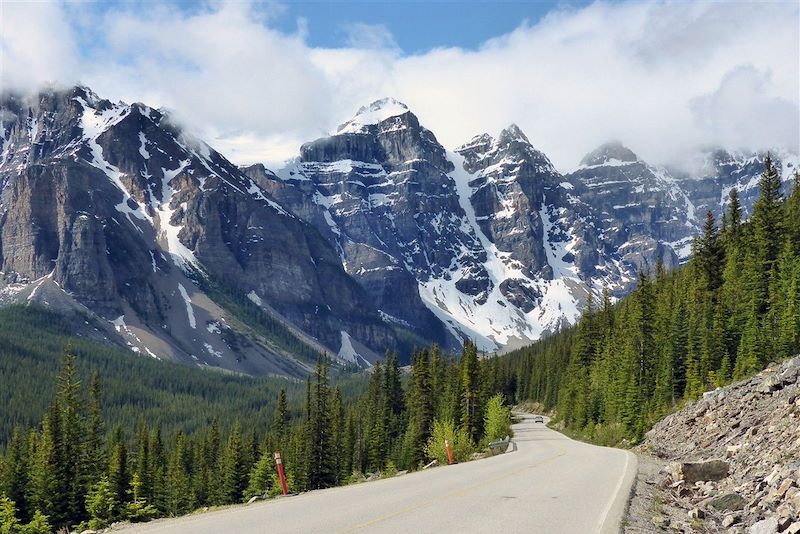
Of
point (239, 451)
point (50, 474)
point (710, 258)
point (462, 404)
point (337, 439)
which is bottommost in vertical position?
point (239, 451)

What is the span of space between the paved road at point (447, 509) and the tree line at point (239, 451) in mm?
17098

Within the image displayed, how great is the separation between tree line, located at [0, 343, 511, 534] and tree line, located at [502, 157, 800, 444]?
10.6 meters

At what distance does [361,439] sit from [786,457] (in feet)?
238

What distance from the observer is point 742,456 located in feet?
77.5

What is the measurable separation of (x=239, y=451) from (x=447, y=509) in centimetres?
6576

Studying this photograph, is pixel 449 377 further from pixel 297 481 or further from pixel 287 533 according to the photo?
pixel 287 533

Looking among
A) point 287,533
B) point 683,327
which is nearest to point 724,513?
point 287,533

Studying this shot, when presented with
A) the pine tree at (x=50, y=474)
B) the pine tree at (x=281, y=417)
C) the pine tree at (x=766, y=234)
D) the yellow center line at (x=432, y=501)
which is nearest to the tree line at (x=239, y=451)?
the pine tree at (x=50, y=474)

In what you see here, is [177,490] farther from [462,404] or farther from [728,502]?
[728,502]

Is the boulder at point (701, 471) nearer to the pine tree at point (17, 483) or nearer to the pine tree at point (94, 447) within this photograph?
the pine tree at point (94, 447)

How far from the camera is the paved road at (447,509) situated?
44.6ft

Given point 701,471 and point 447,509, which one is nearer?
point 447,509

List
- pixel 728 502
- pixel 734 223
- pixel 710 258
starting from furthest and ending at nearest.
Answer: pixel 734 223
pixel 710 258
pixel 728 502

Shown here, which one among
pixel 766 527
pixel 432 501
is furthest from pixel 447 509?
pixel 766 527
